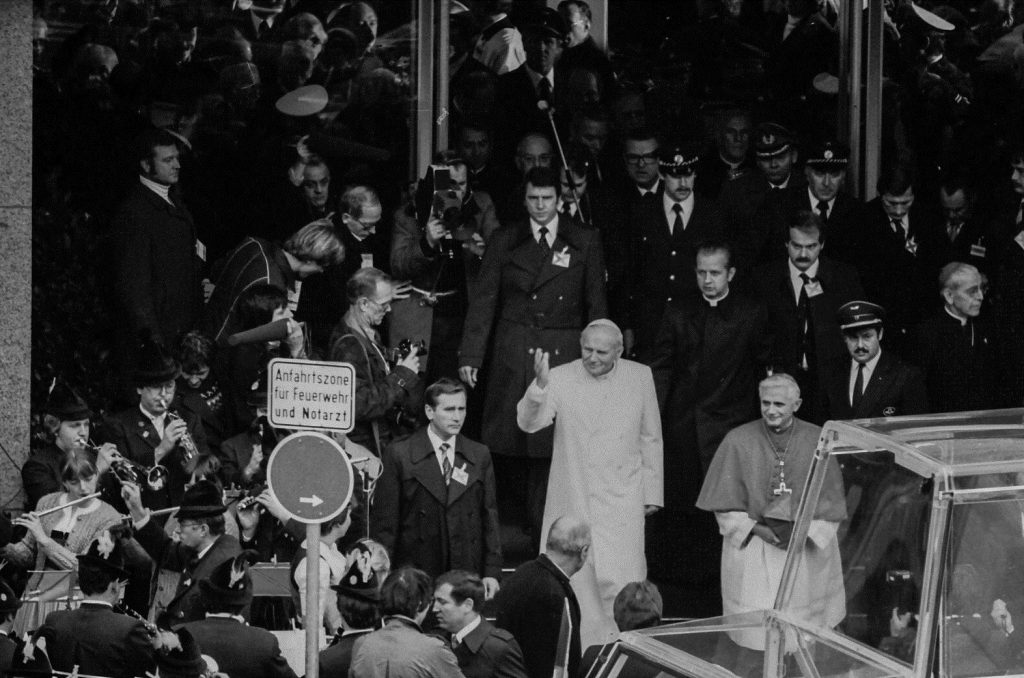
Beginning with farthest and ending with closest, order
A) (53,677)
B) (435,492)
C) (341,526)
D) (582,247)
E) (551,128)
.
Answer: (551,128) → (582,247) → (435,492) → (341,526) → (53,677)

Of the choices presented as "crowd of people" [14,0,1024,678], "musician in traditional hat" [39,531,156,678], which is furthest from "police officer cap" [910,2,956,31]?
"musician in traditional hat" [39,531,156,678]

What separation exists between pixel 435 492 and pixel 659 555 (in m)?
1.81

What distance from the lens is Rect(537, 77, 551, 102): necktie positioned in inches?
492

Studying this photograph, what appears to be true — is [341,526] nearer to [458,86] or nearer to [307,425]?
[307,425]

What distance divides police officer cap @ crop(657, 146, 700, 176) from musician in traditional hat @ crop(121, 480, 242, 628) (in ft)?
12.2

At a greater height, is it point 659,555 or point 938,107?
point 938,107

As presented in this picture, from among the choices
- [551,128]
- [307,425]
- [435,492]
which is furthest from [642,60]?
[307,425]

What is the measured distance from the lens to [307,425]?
8.46 m

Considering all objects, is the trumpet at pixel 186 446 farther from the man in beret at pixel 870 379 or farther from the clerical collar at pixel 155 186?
the man in beret at pixel 870 379

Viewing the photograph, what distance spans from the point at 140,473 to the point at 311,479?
261cm

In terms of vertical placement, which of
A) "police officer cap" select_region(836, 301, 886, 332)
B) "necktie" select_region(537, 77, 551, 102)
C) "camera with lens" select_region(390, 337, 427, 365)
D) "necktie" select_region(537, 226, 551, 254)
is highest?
"necktie" select_region(537, 77, 551, 102)

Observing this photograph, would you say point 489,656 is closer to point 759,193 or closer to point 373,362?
point 373,362

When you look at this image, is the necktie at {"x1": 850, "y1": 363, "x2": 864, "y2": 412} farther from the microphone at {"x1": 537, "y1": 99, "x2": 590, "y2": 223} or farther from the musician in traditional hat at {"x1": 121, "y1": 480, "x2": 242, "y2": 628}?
the musician in traditional hat at {"x1": 121, "y1": 480, "x2": 242, "y2": 628}

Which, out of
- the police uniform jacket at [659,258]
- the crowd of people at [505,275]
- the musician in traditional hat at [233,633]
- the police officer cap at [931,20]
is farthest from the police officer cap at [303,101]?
the musician in traditional hat at [233,633]
